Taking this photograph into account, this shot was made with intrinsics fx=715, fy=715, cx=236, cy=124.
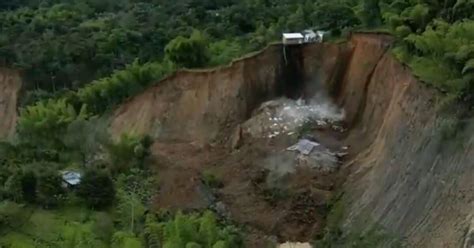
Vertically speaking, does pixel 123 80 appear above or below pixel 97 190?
above

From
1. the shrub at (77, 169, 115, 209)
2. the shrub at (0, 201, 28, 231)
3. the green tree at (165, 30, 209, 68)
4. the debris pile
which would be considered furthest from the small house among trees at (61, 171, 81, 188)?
the green tree at (165, 30, 209, 68)

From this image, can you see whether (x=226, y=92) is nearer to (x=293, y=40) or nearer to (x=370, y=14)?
(x=293, y=40)

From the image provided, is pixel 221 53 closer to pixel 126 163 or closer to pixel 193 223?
pixel 126 163

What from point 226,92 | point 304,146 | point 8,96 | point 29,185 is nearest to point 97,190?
point 29,185

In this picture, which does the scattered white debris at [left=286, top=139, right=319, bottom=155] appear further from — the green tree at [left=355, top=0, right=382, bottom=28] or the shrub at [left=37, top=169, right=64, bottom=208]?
the shrub at [left=37, top=169, right=64, bottom=208]

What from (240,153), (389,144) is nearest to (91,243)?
(240,153)

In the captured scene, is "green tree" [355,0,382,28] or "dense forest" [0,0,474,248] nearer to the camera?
"dense forest" [0,0,474,248]
